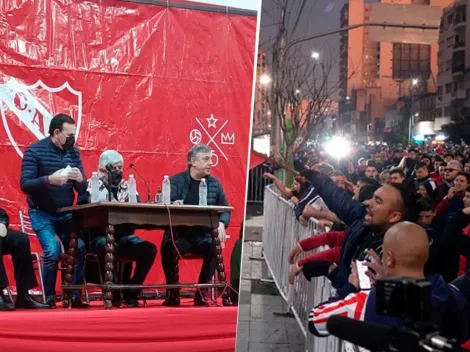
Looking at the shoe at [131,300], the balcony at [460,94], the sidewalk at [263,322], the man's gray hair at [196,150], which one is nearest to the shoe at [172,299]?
the shoe at [131,300]

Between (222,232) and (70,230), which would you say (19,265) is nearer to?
(70,230)

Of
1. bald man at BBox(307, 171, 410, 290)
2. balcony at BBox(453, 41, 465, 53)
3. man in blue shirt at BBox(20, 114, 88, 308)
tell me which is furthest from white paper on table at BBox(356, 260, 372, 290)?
balcony at BBox(453, 41, 465, 53)

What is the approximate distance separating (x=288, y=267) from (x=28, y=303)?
4.85 metres

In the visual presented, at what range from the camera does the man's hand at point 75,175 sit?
3.34 metres

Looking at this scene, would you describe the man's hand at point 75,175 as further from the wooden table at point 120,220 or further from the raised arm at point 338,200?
the raised arm at point 338,200

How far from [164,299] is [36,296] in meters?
0.62

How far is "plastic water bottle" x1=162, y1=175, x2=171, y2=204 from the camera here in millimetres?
3363

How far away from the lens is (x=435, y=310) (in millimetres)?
2512

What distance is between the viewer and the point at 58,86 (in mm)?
3270

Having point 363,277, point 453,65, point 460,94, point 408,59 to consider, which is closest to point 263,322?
point 363,277

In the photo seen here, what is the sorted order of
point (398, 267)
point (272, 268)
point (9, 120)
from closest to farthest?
point (398, 267) < point (9, 120) < point (272, 268)

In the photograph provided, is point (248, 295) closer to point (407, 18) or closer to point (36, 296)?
point (407, 18)

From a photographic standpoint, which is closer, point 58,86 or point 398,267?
point 398,267

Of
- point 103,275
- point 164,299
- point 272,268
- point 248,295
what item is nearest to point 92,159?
point 103,275
